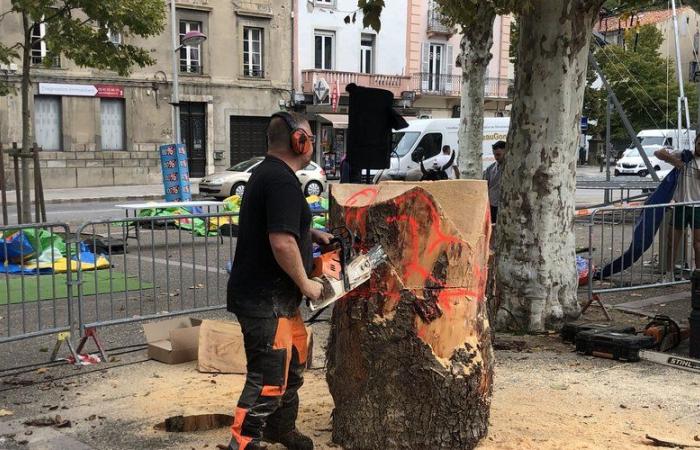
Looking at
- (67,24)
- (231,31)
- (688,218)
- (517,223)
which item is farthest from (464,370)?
(231,31)

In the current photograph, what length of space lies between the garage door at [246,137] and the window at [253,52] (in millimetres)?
1973

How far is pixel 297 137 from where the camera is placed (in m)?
3.81

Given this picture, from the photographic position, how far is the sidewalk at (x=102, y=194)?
23.2 m

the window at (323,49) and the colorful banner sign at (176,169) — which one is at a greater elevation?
the window at (323,49)

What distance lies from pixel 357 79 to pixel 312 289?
108 ft

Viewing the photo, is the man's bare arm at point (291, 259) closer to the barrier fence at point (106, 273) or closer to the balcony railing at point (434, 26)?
the barrier fence at point (106, 273)

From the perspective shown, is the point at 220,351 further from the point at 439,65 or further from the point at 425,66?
the point at 439,65

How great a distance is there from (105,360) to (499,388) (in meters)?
3.03

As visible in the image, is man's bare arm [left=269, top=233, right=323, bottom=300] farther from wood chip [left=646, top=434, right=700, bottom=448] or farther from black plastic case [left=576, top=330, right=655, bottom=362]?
black plastic case [left=576, top=330, right=655, bottom=362]

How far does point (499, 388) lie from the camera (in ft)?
17.2

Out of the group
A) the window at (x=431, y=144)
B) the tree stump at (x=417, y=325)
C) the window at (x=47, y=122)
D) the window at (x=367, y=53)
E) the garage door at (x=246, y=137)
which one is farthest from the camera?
the window at (x=367, y=53)

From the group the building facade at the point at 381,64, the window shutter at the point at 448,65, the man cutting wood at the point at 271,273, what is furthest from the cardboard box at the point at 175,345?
the window shutter at the point at 448,65

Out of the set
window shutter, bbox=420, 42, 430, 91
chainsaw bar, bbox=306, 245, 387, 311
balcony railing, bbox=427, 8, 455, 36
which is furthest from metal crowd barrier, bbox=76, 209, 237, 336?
balcony railing, bbox=427, 8, 455, 36

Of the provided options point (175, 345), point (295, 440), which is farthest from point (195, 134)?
point (295, 440)
